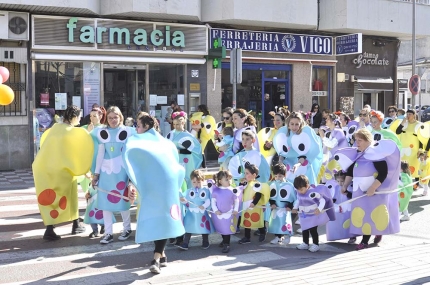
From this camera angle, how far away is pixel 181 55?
18.5 m

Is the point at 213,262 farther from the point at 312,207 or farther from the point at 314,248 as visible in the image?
the point at 312,207

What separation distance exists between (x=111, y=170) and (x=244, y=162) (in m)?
1.98

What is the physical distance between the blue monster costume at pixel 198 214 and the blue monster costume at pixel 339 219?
65.4 inches

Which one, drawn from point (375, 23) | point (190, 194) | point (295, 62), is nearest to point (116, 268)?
point (190, 194)

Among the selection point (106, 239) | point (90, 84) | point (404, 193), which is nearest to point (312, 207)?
point (404, 193)

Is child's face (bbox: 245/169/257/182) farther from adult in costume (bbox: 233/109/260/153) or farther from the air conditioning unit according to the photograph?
the air conditioning unit

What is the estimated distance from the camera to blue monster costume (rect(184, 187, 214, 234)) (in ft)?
25.3

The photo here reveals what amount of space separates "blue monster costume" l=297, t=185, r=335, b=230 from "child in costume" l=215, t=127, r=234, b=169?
70.5 inches

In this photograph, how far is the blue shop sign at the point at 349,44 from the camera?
20734 millimetres

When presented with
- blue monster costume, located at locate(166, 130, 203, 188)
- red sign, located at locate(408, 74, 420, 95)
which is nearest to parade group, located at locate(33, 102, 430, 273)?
blue monster costume, located at locate(166, 130, 203, 188)

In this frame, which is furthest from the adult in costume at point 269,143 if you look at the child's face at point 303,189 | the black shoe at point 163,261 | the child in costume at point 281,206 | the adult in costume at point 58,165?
the black shoe at point 163,261

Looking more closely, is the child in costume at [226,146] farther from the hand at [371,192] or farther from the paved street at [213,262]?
the hand at [371,192]

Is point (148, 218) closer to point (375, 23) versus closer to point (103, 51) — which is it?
point (103, 51)

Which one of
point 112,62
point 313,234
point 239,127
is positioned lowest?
point 313,234
